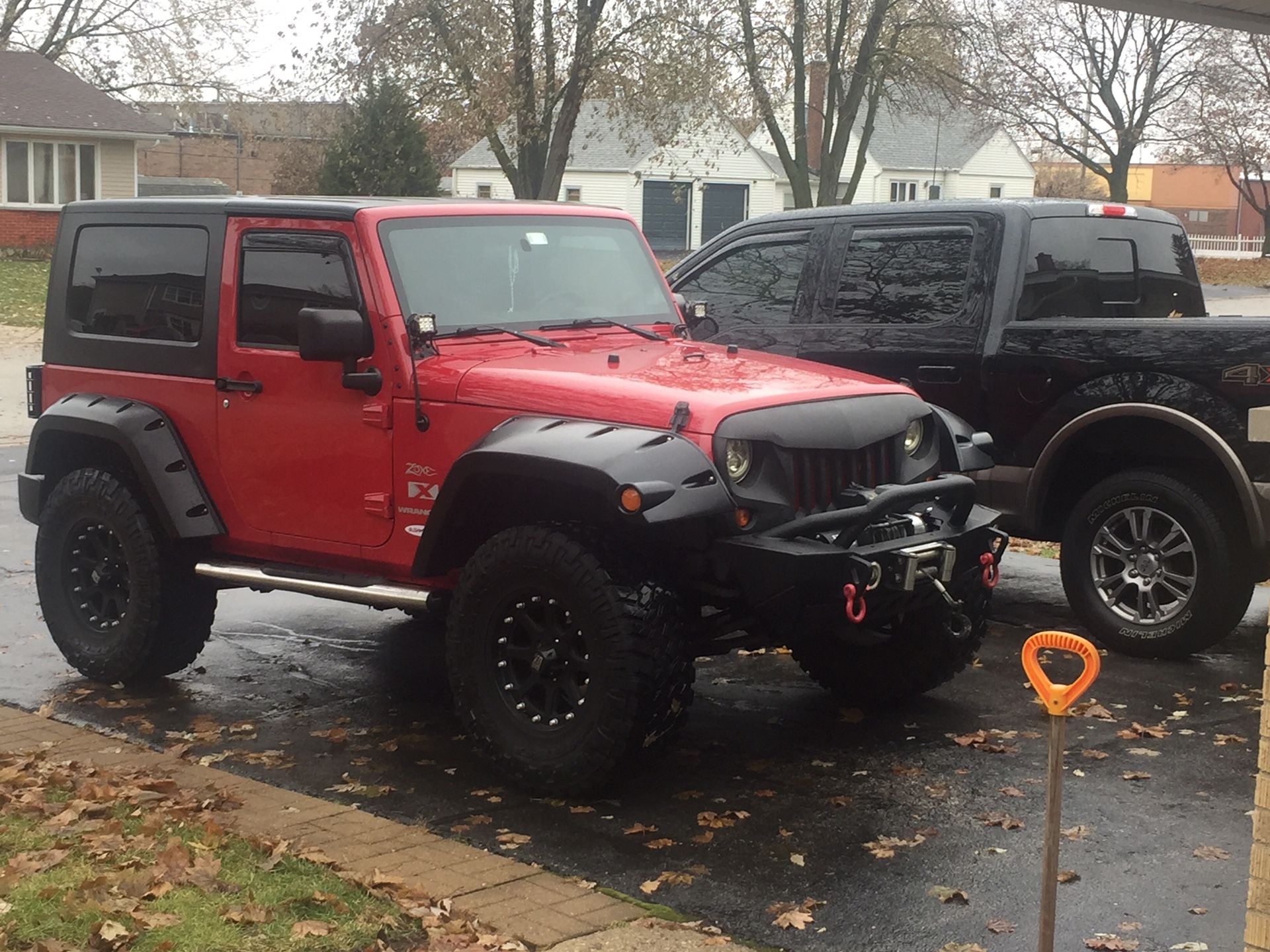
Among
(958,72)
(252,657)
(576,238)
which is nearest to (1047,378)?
(576,238)

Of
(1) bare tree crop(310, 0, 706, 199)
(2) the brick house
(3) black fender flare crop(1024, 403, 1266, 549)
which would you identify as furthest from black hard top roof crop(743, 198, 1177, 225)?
(2) the brick house

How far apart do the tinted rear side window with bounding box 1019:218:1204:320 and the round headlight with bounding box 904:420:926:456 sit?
191 centimetres

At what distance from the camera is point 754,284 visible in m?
9.05

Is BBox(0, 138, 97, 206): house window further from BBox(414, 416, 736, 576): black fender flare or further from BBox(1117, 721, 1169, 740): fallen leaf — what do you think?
BBox(1117, 721, 1169, 740): fallen leaf

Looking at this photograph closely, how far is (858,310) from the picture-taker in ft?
28.2

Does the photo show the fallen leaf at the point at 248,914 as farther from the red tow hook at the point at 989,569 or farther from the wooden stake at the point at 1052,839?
the red tow hook at the point at 989,569

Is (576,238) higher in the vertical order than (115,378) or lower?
higher

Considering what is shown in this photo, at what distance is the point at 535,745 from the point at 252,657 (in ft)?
9.46

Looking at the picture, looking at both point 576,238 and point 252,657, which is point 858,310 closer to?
point 576,238

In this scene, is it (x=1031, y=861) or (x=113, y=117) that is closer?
(x=1031, y=861)

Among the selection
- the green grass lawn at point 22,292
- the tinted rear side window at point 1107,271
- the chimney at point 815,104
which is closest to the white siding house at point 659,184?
the chimney at point 815,104

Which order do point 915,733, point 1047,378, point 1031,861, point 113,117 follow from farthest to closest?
point 113,117
point 1047,378
point 915,733
point 1031,861

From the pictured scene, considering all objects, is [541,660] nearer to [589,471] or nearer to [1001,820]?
[589,471]

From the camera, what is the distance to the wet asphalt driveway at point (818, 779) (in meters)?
4.81
